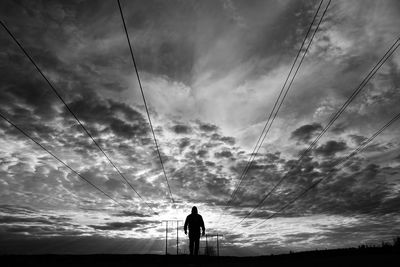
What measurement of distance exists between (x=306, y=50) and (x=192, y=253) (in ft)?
37.6

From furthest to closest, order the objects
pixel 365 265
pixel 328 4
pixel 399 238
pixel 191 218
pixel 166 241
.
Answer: pixel 166 241, pixel 399 238, pixel 191 218, pixel 328 4, pixel 365 265

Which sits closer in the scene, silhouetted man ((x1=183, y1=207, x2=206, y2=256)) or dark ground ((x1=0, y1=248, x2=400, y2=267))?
dark ground ((x1=0, y1=248, x2=400, y2=267))

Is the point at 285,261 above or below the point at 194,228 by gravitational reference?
below

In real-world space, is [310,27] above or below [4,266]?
above

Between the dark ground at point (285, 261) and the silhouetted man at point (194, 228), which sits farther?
the silhouetted man at point (194, 228)

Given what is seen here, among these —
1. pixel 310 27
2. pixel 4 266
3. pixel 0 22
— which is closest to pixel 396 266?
pixel 310 27

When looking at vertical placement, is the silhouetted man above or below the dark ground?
above

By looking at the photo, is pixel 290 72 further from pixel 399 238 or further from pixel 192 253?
pixel 399 238

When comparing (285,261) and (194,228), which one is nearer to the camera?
(285,261)

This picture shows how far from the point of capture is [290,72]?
1720 cm

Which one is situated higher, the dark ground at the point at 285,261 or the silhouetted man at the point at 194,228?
the silhouetted man at the point at 194,228

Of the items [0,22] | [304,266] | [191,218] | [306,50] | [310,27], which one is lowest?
[304,266]

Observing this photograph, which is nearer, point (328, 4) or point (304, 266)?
point (304, 266)

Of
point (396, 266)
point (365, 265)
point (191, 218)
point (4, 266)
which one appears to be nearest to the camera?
point (396, 266)
